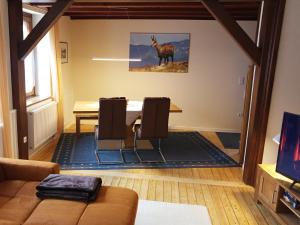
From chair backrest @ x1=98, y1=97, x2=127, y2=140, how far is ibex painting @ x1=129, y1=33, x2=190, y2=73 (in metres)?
1.99

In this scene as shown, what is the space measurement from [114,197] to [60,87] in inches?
133

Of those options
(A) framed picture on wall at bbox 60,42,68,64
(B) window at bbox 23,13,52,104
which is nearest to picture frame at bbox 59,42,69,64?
(A) framed picture on wall at bbox 60,42,68,64

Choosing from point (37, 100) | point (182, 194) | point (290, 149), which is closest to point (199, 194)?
point (182, 194)

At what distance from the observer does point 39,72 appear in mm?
4895

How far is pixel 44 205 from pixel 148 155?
8.21 ft

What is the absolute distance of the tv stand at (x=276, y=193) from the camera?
96.7 inches

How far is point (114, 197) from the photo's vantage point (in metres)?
2.22

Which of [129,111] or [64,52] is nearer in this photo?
[129,111]

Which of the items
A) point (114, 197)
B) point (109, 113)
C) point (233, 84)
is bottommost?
point (114, 197)

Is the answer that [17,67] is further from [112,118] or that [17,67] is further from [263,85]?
[263,85]

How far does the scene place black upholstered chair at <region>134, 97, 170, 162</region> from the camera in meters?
4.08

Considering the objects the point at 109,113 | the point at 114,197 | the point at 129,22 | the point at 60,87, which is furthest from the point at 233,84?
the point at 114,197

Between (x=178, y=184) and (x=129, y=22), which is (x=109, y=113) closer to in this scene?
(x=178, y=184)

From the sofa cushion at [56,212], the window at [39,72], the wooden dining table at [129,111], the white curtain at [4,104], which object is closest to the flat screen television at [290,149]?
the sofa cushion at [56,212]
